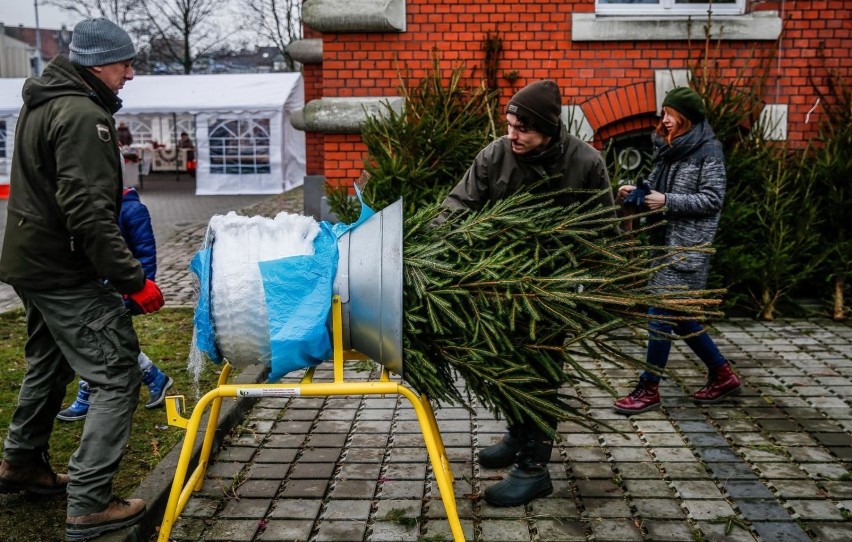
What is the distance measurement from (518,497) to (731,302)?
4.03 metres

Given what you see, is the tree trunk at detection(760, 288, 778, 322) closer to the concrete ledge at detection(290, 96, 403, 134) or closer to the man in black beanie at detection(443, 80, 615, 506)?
the concrete ledge at detection(290, 96, 403, 134)

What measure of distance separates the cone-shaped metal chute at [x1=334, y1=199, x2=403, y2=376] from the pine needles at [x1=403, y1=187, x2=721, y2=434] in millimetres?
95

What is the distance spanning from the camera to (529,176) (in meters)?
4.17

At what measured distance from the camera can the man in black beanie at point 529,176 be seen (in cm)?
407

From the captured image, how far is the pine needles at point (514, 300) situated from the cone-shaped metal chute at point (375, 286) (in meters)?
0.09

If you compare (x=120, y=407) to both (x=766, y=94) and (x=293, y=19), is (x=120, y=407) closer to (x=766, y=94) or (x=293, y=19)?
(x=766, y=94)

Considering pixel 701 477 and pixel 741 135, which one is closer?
pixel 701 477

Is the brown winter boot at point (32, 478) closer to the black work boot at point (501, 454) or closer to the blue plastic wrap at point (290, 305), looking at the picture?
the blue plastic wrap at point (290, 305)

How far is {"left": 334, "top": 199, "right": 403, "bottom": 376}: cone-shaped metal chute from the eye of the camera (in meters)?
3.27

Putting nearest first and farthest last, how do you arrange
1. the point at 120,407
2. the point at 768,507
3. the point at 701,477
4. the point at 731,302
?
the point at 120,407, the point at 768,507, the point at 701,477, the point at 731,302

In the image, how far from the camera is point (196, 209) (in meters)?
19.0

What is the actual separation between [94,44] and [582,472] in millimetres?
3057

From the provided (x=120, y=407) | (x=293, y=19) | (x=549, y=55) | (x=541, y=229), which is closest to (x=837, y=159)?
(x=549, y=55)

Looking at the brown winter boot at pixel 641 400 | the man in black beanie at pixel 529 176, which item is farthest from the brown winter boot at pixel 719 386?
the man in black beanie at pixel 529 176
